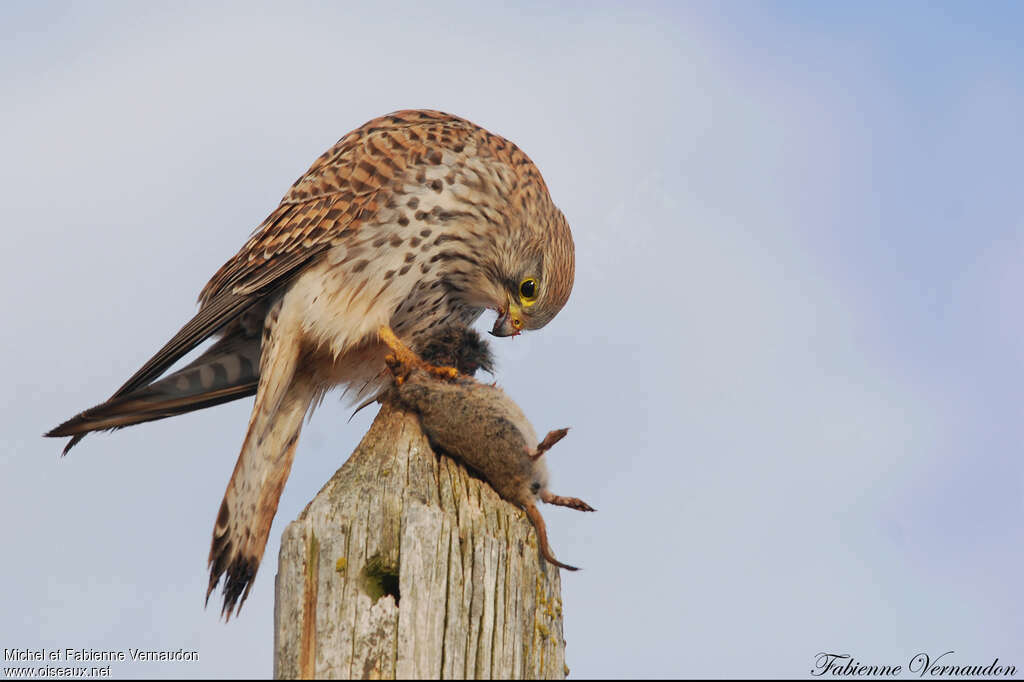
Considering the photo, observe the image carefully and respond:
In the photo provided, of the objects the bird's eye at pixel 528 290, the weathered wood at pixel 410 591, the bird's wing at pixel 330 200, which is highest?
the bird's wing at pixel 330 200

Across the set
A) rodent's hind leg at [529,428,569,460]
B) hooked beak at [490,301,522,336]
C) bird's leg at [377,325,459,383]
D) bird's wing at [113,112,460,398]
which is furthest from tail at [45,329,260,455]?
rodent's hind leg at [529,428,569,460]

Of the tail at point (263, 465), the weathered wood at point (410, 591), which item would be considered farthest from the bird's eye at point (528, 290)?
the weathered wood at point (410, 591)

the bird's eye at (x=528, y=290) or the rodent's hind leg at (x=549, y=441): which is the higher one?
the bird's eye at (x=528, y=290)

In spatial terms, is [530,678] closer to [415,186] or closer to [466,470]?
[466,470]

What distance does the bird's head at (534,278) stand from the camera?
4.53 m

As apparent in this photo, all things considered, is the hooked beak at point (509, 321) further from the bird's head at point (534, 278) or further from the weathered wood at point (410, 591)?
the weathered wood at point (410, 591)

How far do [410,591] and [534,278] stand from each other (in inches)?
89.3

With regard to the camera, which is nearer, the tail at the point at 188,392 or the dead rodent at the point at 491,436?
the dead rodent at the point at 491,436

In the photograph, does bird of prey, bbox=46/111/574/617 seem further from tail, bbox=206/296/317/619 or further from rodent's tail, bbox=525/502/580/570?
rodent's tail, bbox=525/502/580/570

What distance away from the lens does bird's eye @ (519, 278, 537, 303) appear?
15.0 ft

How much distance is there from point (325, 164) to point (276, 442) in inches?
49.3

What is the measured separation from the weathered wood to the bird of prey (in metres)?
1.16

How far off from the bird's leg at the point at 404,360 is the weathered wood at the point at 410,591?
708mm

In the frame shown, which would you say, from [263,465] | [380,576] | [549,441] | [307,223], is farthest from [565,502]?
[307,223]
